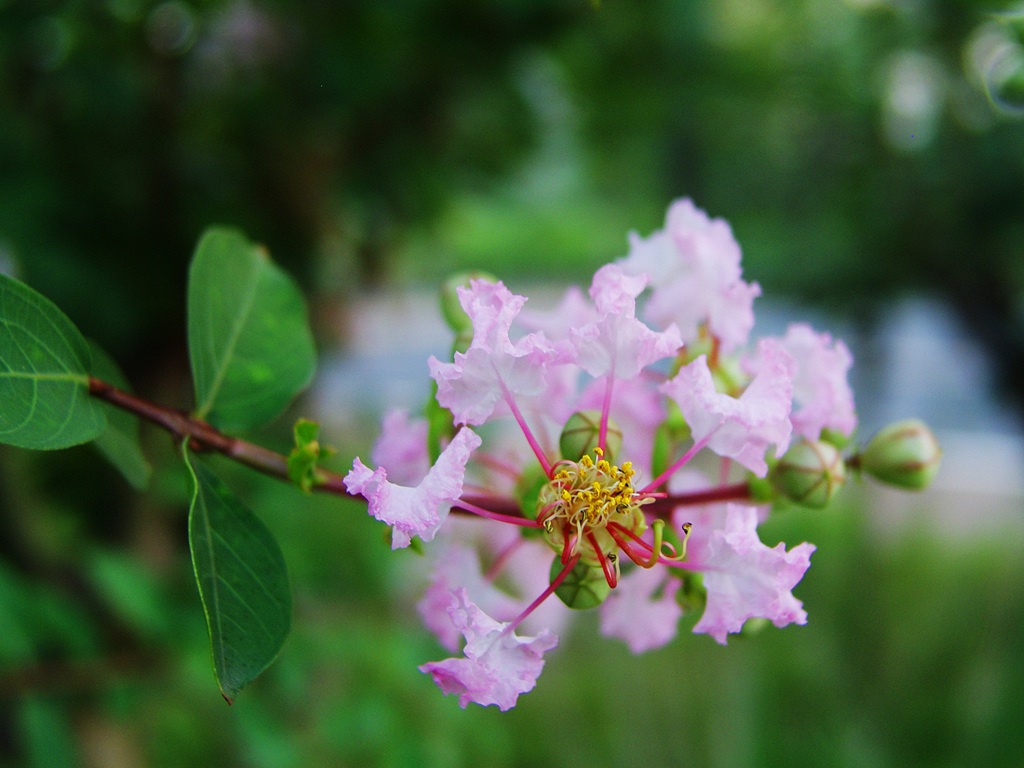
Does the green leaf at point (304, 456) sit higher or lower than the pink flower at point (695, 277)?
lower

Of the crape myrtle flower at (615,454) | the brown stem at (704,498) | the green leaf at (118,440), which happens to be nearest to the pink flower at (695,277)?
the crape myrtle flower at (615,454)

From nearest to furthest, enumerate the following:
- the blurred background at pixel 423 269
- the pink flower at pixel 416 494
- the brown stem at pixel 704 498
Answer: the pink flower at pixel 416 494, the brown stem at pixel 704 498, the blurred background at pixel 423 269

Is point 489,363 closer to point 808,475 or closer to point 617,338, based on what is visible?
point 617,338

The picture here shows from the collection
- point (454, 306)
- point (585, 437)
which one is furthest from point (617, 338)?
point (454, 306)

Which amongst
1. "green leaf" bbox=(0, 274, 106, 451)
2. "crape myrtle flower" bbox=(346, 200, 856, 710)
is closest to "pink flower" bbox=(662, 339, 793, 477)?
"crape myrtle flower" bbox=(346, 200, 856, 710)

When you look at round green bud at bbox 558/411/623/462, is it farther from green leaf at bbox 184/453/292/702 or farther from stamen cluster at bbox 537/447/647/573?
green leaf at bbox 184/453/292/702

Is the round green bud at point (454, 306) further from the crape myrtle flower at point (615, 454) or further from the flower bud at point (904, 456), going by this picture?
the flower bud at point (904, 456)
